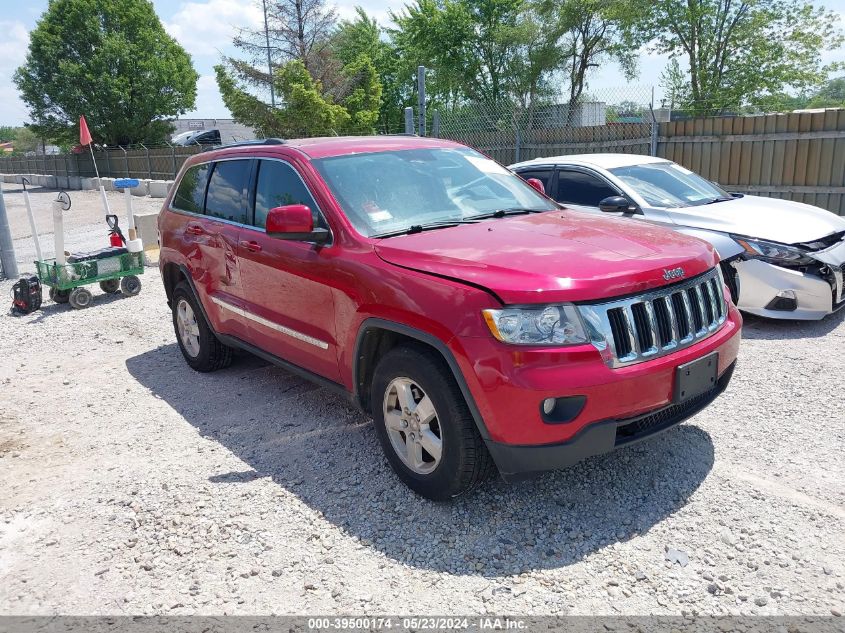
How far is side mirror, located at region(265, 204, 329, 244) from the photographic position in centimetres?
385

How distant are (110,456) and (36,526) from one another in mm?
800

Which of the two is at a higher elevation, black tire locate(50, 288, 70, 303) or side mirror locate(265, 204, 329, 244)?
side mirror locate(265, 204, 329, 244)

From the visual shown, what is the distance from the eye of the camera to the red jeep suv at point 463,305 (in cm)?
302

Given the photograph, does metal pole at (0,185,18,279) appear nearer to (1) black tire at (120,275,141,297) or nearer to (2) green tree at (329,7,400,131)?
(1) black tire at (120,275,141,297)

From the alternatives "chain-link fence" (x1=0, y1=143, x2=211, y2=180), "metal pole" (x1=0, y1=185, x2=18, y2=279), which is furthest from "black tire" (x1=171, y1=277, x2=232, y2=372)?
"chain-link fence" (x1=0, y1=143, x2=211, y2=180)

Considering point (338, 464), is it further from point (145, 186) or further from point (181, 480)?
point (145, 186)

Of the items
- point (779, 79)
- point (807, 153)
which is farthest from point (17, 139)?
point (807, 153)

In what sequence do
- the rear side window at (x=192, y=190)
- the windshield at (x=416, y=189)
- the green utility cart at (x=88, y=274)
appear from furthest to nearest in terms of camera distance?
the green utility cart at (x=88, y=274)
the rear side window at (x=192, y=190)
the windshield at (x=416, y=189)

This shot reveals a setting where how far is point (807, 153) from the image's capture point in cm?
1038

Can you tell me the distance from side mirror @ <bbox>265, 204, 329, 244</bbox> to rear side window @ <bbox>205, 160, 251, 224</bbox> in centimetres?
109

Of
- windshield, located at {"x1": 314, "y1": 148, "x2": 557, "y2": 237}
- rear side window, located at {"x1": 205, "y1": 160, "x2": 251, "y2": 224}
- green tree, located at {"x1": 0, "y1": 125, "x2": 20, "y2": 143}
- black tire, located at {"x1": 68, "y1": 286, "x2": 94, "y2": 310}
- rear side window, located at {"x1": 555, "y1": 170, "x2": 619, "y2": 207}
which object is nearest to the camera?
windshield, located at {"x1": 314, "y1": 148, "x2": 557, "y2": 237}

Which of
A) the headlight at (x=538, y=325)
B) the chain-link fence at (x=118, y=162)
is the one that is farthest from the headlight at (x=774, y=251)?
the chain-link fence at (x=118, y=162)

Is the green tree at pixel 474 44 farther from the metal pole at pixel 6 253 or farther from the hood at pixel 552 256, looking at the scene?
the hood at pixel 552 256

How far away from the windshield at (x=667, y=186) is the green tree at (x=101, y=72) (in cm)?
3537
